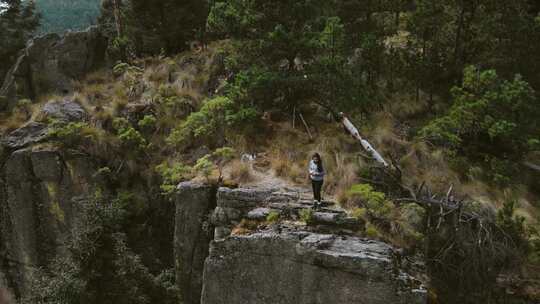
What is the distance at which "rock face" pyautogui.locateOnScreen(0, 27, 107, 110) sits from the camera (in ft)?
63.4

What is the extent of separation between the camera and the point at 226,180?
11.9 meters

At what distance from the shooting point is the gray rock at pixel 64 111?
16438 millimetres

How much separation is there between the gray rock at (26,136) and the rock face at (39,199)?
386 millimetres

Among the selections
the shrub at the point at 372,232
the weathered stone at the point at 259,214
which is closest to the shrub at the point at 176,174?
the weathered stone at the point at 259,214

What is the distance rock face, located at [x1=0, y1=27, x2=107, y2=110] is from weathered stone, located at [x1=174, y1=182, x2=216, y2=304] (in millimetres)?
9688

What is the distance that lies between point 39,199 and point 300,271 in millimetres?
10185

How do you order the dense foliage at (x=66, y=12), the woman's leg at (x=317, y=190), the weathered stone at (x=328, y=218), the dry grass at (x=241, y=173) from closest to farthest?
the weathered stone at (x=328, y=218) < the woman's leg at (x=317, y=190) < the dry grass at (x=241, y=173) < the dense foliage at (x=66, y=12)

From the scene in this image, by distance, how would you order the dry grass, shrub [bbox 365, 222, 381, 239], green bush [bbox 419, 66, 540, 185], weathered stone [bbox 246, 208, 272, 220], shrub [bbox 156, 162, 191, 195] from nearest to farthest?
shrub [bbox 365, 222, 381, 239] < weathered stone [bbox 246, 208, 272, 220] < green bush [bbox 419, 66, 540, 185] < the dry grass < shrub [bbox 156, 162, 191, 195]

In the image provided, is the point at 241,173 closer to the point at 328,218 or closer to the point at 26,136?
the point at 328,218

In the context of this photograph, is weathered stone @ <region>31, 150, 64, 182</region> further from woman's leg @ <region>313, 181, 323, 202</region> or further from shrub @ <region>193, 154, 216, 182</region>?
woman's leg @ <region>313, 181, 323, 202</region>

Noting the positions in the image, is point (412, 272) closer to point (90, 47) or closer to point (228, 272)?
point (228, 272)

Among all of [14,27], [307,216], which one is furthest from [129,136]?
[14,27]

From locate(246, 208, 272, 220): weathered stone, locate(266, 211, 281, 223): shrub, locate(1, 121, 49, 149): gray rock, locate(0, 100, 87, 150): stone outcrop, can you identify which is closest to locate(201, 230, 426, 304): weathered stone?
locate(266, 211, 281, 223): shrub

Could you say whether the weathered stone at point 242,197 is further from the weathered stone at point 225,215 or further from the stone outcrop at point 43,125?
the stone outcrop at point 43,125
